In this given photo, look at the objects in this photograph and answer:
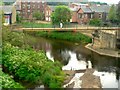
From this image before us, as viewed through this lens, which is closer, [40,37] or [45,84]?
[45,84]

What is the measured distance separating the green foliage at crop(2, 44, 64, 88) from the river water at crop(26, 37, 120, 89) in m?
2.70

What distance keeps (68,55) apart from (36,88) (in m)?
10.5

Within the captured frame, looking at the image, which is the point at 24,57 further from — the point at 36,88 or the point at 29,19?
the point at 29,19

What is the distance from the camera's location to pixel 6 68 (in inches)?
920

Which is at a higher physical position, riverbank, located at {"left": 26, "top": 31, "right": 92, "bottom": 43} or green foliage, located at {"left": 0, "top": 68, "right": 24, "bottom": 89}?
riverbank, located at {"left": 26, "top": 31, "right": 92, "bottom": 43}

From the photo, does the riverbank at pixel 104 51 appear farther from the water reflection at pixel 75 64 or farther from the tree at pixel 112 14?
the tree at pixel 112 14

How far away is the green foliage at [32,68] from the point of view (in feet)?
69.3

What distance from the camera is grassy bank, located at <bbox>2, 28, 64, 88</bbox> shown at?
2100 centimetres

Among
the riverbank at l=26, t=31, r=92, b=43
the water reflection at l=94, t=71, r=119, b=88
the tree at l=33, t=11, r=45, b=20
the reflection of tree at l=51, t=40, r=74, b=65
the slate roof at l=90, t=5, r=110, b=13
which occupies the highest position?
the slate roof at l=90, t=5, r=110, b=13

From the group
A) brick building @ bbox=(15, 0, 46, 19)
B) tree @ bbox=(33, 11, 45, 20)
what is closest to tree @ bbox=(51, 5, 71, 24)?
tree @ bbox=(33, 11, 45, 20)

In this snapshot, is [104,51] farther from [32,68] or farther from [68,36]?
[32,68]

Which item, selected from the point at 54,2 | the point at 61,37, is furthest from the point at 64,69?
the point at 54,2

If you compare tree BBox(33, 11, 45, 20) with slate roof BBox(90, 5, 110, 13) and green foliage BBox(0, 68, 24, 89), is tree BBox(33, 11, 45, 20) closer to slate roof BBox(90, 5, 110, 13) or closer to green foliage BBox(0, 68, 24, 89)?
slate roof BBox(90, 5, 110, 13)

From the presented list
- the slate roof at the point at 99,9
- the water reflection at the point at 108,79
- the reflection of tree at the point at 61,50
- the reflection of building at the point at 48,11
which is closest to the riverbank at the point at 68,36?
the reflection of tree at the point at 61,50
